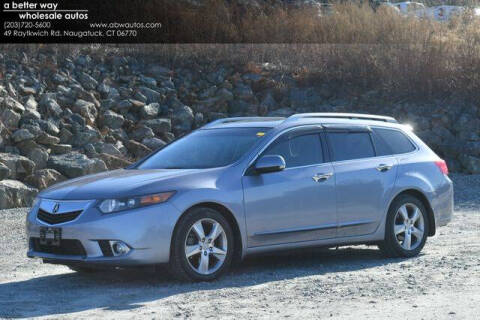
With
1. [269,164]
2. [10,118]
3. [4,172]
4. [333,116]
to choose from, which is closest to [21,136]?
[10,118]

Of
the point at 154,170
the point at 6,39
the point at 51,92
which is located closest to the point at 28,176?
the point at 51,92

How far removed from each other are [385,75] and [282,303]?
1712cm

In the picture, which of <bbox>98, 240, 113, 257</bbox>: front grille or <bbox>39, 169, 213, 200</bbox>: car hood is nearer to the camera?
<bbox>98, 240, 113, 257</bbox>: front grille

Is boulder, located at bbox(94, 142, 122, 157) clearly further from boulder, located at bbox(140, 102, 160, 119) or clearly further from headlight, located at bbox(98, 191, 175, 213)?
headlight, located at bbox(98, 191, 175, 213)

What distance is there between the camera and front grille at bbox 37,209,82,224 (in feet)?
29.0

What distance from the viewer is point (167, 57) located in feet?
79.1

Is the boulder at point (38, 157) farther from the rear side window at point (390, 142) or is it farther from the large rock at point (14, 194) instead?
the rear side window at point (390, 142)

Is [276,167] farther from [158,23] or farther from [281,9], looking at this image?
[281,9]

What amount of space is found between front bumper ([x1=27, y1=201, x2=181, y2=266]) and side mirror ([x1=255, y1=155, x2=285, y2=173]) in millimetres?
1090

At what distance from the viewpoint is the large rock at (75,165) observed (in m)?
17.8

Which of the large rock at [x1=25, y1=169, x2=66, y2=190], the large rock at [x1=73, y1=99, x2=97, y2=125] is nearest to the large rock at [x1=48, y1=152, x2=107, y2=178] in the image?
the large rock at [x1=25, y1=169, x2=66, y2=190]

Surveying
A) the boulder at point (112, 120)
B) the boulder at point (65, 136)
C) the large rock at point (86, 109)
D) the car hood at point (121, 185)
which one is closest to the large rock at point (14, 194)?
the boulder at point (65, 136)

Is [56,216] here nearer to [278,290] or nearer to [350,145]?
[278,290]

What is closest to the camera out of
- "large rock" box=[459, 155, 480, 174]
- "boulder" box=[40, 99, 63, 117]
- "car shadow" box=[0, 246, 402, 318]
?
"car shadow" box=[0, 246, 402, 318]
